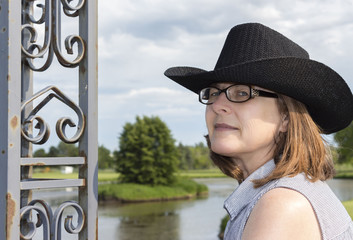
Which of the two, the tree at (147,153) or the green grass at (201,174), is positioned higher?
the tree at (147,153)

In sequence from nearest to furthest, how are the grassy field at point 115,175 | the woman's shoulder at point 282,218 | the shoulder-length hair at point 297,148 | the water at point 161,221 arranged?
the woman's shoulder at point 282,218
the shoulder-length hair at point 297,148
the water at point 161,221
the grassy field at point 115,175

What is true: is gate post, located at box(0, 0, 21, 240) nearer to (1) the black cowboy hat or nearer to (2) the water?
(1) the black cowboy hat

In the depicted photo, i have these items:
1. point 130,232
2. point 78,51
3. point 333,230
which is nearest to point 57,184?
point 78,51

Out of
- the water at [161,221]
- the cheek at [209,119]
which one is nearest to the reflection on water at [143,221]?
the water at [161,221]

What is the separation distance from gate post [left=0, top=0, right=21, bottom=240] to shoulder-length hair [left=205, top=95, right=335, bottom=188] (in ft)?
3.76

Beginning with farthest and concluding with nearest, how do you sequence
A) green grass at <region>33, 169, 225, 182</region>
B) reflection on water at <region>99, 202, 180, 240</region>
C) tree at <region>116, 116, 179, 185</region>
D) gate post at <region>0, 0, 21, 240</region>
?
green grass at <region>33, 169, 225, 182</region>
tree at <region>116, 116, 179, 185</region>
reflection on water at <region>99, 202, 180, 240</region>
gate post at <region>0, 0, 21, 240</region>

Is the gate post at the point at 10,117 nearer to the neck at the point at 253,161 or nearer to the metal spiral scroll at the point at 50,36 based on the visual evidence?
the metal spiral scroll at the point at 50,36

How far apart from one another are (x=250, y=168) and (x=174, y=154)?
5034 cm

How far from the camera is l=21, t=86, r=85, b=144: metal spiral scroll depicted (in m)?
2.26

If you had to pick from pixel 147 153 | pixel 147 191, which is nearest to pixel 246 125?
pixel 147 191

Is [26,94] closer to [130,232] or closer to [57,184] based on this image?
[57,184]

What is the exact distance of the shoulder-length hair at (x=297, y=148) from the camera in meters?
1.86

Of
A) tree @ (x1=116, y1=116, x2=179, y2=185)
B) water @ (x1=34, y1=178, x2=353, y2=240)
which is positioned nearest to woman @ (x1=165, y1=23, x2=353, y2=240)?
water @ (x1=34, y1=178, x2=353, y2=240)

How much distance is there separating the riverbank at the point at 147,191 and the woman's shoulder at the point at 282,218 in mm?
44364
